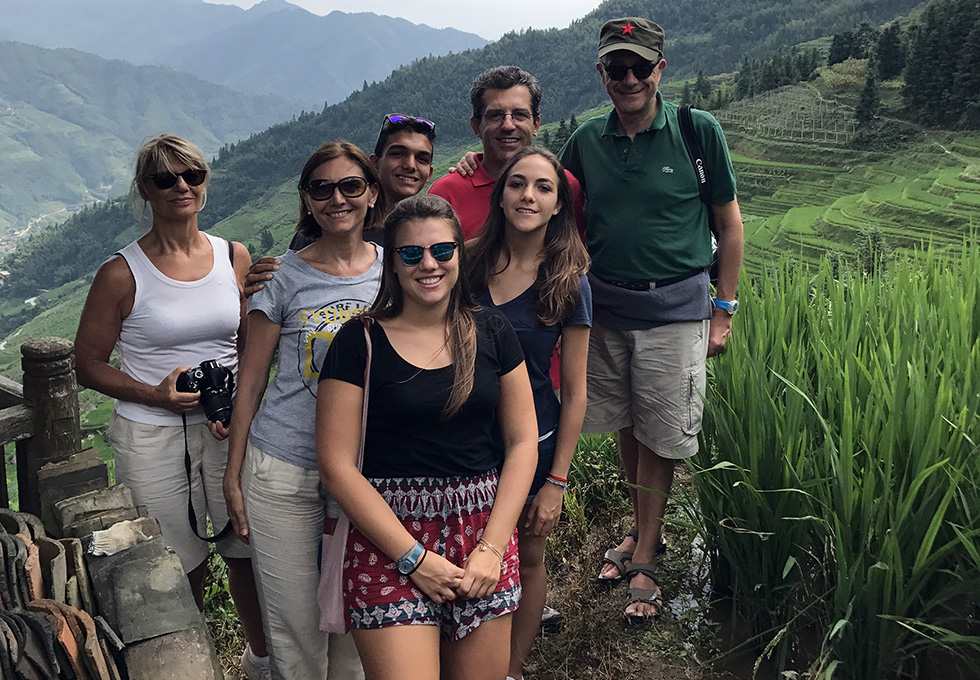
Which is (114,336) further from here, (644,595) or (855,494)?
(855,494)

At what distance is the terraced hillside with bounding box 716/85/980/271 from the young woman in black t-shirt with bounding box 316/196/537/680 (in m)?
3.97

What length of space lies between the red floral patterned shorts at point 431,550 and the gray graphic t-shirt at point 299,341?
10.6 inches

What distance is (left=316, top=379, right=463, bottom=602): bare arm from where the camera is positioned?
162cm

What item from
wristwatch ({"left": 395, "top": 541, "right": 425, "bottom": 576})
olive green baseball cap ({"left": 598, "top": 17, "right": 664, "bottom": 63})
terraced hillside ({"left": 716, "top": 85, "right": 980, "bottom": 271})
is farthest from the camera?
terraced hillside ({"left": 716, "top": 85, "right": 980, "bottom": 271})

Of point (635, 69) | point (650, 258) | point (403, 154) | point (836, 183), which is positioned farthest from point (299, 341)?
point (836, 183)

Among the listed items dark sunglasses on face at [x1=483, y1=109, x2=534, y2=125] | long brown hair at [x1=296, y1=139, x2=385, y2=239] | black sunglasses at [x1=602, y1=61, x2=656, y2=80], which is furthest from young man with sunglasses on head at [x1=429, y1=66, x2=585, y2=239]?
long brown hair at [x1=296, y1=139, x2=385, y2=239]

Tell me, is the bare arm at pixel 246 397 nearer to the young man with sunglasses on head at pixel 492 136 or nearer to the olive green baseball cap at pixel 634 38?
the young man with sunglasses on head at pixel 492 136

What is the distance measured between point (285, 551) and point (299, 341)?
52 centimetres

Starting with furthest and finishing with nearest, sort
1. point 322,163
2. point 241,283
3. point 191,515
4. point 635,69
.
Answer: point 635,69
point 241,283
point 191,515
point 322,163

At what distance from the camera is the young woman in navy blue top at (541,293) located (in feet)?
6.52

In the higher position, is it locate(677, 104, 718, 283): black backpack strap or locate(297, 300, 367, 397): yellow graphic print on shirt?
locate(677, 104, 718, 283): black backpack strap

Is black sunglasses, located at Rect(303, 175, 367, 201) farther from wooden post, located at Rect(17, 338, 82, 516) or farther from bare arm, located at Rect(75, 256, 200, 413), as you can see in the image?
wooden post, located at Rect(17, 338, 82, 516)

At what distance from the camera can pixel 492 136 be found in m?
2.41

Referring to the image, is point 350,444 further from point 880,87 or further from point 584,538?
point 880,87
